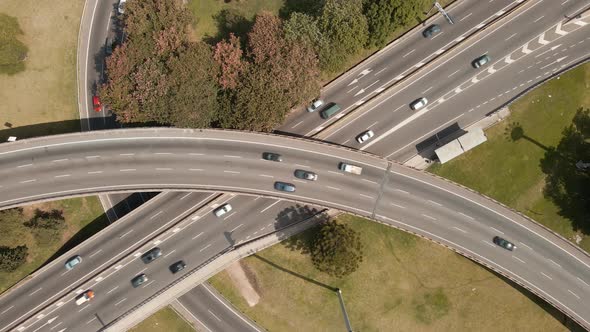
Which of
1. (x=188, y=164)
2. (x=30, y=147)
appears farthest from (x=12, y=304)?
(x=188, y=164)

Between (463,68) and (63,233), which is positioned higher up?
(63,233)

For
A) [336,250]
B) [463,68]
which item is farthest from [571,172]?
[336,250]

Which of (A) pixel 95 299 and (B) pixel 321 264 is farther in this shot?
(A) pixel 95 299

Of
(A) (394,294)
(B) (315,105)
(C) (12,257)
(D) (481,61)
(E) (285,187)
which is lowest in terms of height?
(A) (394,294)

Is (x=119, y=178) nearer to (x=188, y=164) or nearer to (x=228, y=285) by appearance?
(x=188, y=164)

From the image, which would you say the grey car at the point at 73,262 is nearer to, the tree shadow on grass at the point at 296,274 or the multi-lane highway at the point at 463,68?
the tree shadow on grass at the point at 296,274

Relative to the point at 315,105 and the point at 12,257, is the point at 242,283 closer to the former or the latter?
the point at 315,105
